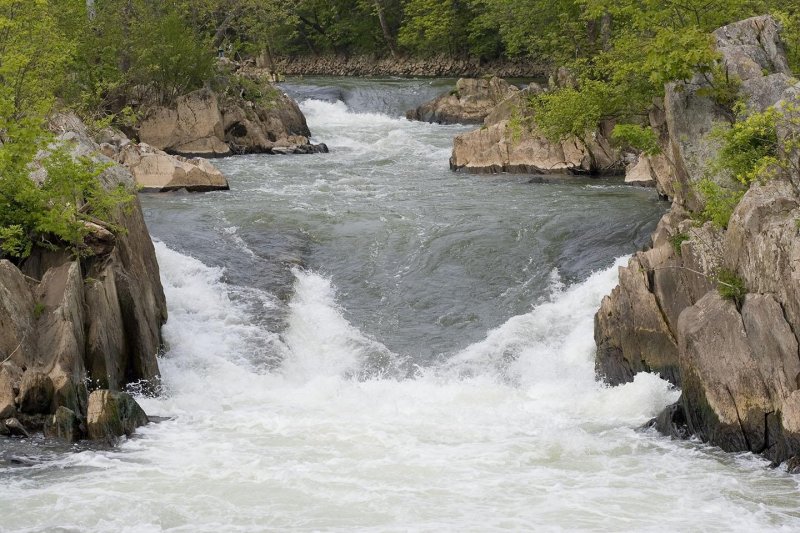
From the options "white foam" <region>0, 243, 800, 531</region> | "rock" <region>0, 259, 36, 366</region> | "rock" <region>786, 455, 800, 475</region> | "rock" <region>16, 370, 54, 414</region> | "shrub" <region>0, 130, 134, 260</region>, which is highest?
"shrub" <region>0, 130, 134, 260</region>

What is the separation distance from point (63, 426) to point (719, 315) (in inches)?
341

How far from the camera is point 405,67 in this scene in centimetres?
6116

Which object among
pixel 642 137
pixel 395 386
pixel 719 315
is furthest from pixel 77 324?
pixel 642 137

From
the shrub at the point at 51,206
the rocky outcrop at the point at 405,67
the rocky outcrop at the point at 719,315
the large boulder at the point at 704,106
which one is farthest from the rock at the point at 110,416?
the rocky outcrop at the point at 405,67

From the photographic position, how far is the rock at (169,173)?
27188 mm

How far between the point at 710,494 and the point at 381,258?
10853 mm

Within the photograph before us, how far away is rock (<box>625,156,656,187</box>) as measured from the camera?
89.1 feet

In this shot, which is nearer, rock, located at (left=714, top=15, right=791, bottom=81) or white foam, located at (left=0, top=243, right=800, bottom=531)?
white foam, located at (left=0, top=243, right=800, bottom=531)

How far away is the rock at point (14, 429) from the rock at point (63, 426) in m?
0.27

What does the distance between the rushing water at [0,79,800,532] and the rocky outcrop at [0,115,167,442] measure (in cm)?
75

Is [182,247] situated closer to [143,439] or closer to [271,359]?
[271,359]

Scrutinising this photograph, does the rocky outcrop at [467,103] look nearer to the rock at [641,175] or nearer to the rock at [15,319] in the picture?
the rock at [641,175]

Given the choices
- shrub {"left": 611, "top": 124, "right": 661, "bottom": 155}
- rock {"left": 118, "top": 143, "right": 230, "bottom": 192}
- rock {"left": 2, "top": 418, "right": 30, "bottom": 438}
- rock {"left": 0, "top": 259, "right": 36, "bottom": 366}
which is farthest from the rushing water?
rock {"left": 0, "top": 259, "right": 36, "bottom": 366}

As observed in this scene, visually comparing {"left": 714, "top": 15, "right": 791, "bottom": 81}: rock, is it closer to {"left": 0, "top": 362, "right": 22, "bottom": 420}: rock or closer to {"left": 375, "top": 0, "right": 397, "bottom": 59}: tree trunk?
{"left": 0, "top": 362, "right": 22, "bottom": 420}: rock
